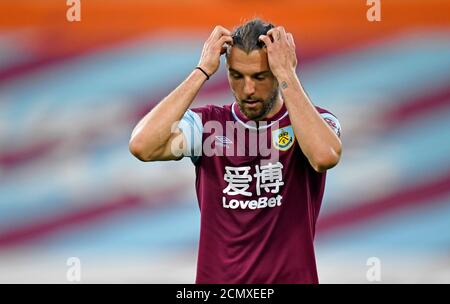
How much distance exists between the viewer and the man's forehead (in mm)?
2092

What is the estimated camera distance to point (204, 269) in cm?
211

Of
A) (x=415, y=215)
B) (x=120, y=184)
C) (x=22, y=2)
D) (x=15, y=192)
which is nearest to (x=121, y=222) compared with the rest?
(x=120, y=184)

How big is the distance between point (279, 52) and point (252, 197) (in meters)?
0.46

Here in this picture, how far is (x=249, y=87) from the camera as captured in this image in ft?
6.82

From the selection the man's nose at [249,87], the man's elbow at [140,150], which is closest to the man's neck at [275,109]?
the man's nose at [249,87]

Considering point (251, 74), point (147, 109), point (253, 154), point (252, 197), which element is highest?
point (147, 109)

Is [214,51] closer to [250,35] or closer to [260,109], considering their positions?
[250,35]

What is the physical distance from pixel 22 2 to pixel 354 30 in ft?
6.06

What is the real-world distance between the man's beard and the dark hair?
16 cm

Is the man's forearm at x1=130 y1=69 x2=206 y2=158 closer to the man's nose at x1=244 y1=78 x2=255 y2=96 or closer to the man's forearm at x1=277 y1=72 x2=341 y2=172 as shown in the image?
the man's nose at x1=244 y1=78 x2=255 y2=96

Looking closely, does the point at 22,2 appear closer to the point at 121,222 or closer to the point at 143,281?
the point at 121,222

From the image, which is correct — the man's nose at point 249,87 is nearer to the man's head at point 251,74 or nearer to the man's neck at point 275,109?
the man's head at point 251,74

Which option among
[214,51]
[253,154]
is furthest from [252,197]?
[214,51]

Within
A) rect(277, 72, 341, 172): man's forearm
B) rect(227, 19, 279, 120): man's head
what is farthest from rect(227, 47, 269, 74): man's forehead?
rect(277, 72, 341, 172): man's forearm
